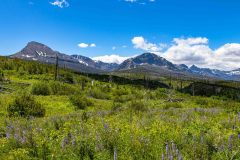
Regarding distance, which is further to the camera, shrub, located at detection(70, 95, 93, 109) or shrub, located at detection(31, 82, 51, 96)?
shrub, located at detection(31, 82, 51, 96)

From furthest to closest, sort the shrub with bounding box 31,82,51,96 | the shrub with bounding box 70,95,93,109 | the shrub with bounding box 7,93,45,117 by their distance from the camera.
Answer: the shrub with bounding box 31,82,51,96, the shrub with bounding box 70,95,93,109, the shrub with bounding box 7,93,45,117

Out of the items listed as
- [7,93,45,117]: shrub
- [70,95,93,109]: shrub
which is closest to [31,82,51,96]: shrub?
[70,95,93,109]: shrub

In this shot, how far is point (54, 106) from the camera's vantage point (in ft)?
77.7

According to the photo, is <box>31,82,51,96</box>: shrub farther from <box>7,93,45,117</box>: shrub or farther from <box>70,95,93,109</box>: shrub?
<box>7,93,45,117</box>: shrub

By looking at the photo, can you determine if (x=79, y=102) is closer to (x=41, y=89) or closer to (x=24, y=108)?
(x=41, y=89)

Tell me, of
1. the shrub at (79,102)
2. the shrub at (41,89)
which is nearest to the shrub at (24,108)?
the shrub at (79,102)

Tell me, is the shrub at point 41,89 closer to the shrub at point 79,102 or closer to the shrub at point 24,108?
the shrub at point 79,102

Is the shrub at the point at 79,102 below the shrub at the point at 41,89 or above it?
below

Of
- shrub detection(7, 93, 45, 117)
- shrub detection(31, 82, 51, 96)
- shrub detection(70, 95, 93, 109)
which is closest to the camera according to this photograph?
shrub detection(7, 93, 45, 117)

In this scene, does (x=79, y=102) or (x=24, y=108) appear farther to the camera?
(x=79, y=102)

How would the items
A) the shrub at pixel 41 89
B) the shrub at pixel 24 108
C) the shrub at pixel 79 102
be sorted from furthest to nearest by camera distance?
the shrub at pixel 41 89 → the shrub at pixel 79 102 → the shrub at pixel 24 108

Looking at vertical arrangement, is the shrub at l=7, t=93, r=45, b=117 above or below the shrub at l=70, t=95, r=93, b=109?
above

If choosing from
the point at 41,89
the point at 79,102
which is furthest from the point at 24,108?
the point at 41,89

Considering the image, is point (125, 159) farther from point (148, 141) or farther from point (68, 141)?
point (68, 141)
